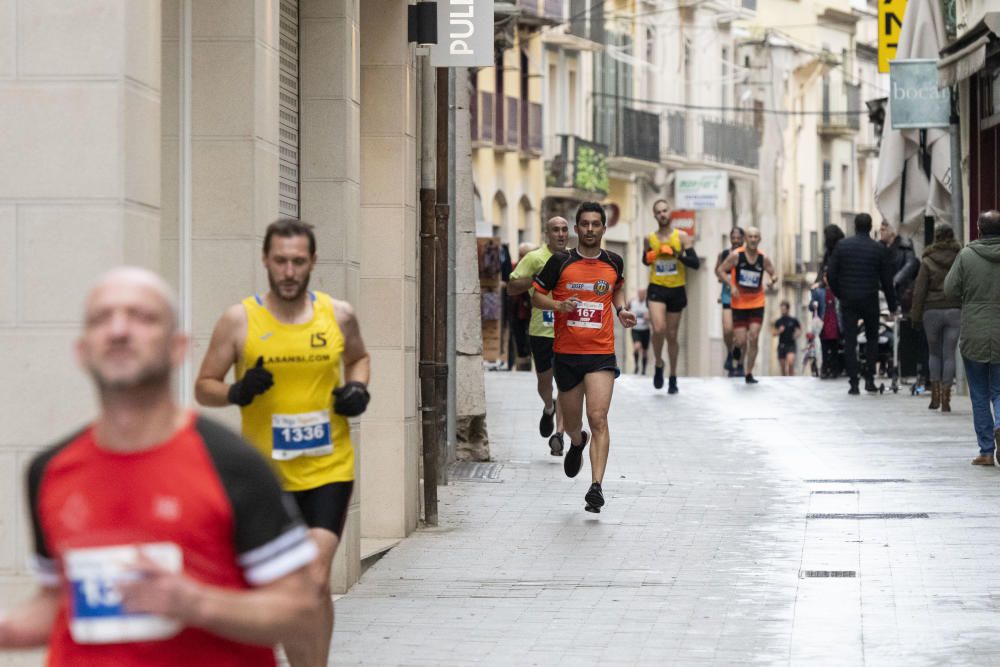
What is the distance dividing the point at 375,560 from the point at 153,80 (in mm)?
4496

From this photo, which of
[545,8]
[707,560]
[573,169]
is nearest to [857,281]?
[707,560]

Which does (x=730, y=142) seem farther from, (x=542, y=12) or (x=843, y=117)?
(x=542, y=12)

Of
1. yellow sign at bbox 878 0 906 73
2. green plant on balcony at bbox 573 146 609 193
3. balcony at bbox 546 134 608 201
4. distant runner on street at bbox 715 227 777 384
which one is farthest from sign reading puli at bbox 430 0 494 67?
green plant on balcony at bbox 573 146 609 193

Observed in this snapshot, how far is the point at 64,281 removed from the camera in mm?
8328

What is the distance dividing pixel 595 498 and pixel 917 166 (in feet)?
42.5

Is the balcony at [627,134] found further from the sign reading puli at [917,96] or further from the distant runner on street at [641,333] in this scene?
the sign reading puli at [917,96]

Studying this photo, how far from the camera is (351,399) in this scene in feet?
24.9

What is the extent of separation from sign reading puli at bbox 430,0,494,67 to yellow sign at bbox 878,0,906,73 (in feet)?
57.3

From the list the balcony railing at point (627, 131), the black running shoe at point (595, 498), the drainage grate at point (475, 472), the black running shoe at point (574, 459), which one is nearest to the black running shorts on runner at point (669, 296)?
the drainage grate at point (475, 472)

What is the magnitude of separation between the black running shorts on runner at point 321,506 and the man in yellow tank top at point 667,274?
601 inches

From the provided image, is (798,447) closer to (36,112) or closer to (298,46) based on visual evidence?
(298,46)

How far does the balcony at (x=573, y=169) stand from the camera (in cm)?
5462

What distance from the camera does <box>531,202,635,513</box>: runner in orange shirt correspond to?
557 inches

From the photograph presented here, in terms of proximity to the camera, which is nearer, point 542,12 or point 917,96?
point 917,96
